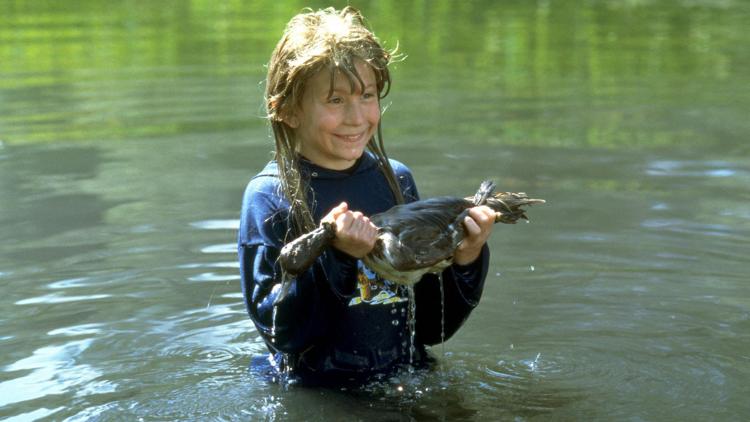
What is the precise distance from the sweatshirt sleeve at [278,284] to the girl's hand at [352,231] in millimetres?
197

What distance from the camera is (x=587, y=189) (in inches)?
303

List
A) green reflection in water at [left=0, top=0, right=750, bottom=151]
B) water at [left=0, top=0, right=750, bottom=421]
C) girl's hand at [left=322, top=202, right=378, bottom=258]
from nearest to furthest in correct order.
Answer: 1. girl's hand at [left=322, top=202, right=378, bottom=258]
2. water at [left=0, top=0, right=750, bottom=421]
3. green reflection in water at [left=0, top=0, right=750, bottom=151]

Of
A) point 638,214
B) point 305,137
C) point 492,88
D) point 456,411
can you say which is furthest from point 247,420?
point 492,88

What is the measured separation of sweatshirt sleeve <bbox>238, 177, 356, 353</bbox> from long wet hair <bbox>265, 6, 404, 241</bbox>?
0.11 m

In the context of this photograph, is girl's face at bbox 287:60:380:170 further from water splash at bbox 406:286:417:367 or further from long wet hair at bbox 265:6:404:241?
water splash at bbox 406:286:417:367

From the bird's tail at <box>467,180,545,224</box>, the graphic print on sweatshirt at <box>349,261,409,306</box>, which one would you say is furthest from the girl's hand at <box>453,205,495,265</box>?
the graphic print on sweatshirt at <box>349,261,409,306</box>

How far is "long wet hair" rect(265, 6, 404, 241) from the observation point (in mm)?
4141

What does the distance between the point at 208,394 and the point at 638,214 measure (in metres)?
3.50

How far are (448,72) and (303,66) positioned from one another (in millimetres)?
8162

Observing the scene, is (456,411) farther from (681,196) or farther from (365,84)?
(681,196)

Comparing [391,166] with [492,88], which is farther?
[492,88]

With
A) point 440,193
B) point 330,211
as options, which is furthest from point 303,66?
point 440,193

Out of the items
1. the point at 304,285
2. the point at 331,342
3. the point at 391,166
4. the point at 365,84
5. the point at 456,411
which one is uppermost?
the point at 365,84

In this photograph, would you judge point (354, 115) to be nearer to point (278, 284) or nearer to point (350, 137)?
point (350, 137)
